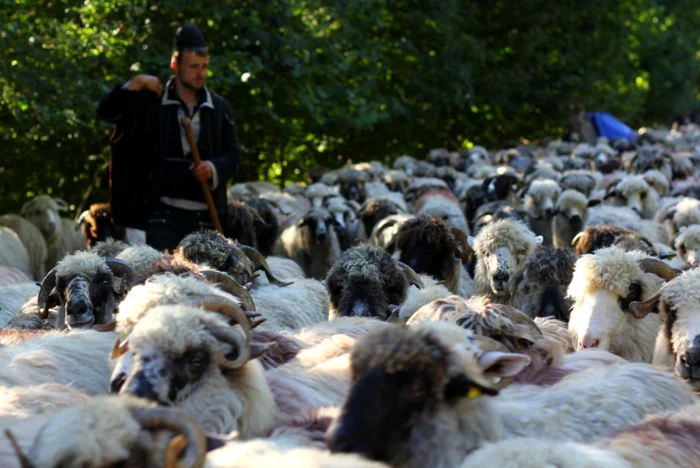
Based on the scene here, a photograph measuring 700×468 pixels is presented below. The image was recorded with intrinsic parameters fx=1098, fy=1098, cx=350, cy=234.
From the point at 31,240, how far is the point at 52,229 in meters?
0.55

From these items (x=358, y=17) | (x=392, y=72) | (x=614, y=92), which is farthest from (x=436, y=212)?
(x=614, y=92)

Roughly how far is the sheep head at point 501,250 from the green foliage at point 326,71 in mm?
5852

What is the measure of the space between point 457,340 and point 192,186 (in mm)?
4678

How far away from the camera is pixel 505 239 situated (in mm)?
8125

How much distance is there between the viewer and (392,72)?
2467 cm

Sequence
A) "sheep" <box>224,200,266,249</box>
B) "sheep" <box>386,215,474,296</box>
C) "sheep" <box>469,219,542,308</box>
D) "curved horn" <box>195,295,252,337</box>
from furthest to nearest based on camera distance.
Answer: "sheep" <box>224,200,266,249</box>
"sheep" <box>386,215,474,296</box>
"sheep" <box>469,219,542,308</box>
"curved horn" <box>195,295,252,337</box>

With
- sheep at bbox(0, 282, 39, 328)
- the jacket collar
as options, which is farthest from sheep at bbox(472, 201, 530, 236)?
sheep at bbox(0, 282, 39, 328)

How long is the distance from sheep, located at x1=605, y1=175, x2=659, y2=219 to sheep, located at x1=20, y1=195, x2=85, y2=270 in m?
6.60

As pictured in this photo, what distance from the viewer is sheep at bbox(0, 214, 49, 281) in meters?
12.3

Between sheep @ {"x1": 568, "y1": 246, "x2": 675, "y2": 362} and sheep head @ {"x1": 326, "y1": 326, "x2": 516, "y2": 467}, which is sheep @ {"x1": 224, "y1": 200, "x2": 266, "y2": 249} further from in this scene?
sheep head @ {"x1": 326, "y1": 326, "x2": 516, "y2": 467}

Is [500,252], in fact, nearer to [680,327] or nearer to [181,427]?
[680,327]

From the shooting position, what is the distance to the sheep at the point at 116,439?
2.99 metres

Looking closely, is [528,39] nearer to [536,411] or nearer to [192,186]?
[192,186]

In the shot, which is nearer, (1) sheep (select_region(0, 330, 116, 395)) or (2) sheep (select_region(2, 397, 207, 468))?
(2) sheep (select_region(2, 397, 207, 468))
